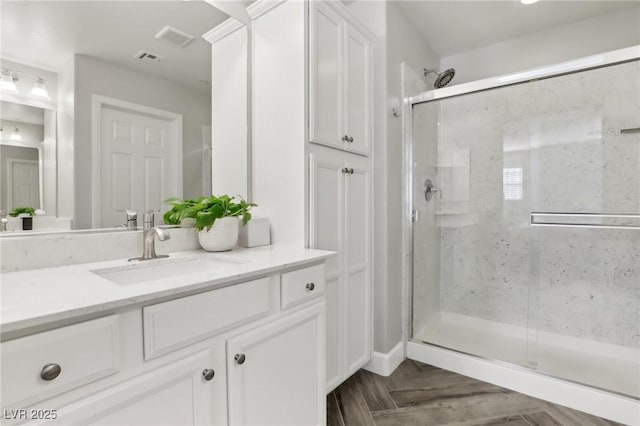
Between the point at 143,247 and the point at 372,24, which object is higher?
the point at 372,24

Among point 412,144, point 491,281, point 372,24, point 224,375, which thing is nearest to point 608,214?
point 491,281

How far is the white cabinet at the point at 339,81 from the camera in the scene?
154 cm

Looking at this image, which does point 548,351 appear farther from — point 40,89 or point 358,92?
point 40,89

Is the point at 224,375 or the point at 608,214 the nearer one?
the point at 224,375

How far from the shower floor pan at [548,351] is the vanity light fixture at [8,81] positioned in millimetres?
2530

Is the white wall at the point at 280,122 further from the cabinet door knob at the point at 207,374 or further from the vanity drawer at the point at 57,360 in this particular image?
the vanity drawer at the point at 57,360

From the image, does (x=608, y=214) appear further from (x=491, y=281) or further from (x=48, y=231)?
(x=48, y=231)

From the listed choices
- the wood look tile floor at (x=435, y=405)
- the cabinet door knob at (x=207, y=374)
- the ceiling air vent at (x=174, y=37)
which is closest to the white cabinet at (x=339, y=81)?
the ceiling air vent at (x=174, y=37)

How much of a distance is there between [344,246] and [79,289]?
1214mm

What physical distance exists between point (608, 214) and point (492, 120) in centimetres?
102

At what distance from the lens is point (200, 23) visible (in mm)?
1559

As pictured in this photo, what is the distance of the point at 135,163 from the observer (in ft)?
4.27

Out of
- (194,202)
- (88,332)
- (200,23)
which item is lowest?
(88,332)

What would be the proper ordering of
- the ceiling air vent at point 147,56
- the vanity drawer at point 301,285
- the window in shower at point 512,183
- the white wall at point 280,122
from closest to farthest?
1. the vanity drawer at point 301,285
2. the ceiling air vent at point 147,56
3. the white wall at point 280,122
4. the window in shower at point 512,183
